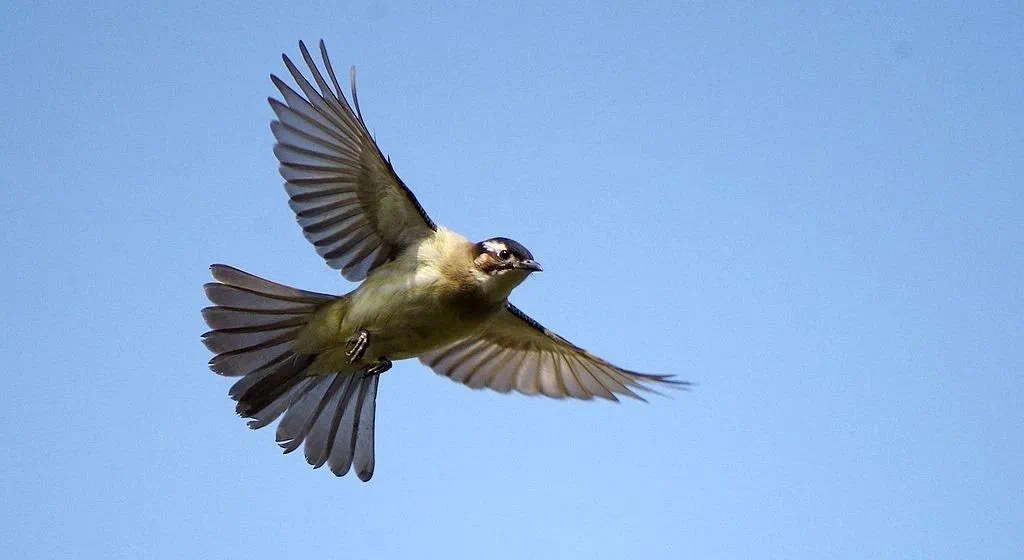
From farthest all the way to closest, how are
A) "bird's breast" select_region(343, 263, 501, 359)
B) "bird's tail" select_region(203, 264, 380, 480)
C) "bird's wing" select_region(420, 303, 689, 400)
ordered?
"bird's wing" select_region(420, 303, 689, 400)
"bird's tail" select_region(203, 264, 380, 480)
"bird's breast" select_region(343, 263, 501, 359)

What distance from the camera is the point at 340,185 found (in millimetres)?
9484

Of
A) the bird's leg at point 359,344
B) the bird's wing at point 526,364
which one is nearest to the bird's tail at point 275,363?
the bird's leg at point 359,344

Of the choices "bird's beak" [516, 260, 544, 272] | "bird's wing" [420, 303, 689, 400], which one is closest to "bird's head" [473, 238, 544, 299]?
"bird's beak" [516, 260, 544, 272]

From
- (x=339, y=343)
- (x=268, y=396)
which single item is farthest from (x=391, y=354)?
(x=268, y=396)

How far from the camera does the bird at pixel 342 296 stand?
9.13 meters

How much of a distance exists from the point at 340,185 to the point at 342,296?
0.79 m

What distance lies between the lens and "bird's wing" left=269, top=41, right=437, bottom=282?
9109 millimetres

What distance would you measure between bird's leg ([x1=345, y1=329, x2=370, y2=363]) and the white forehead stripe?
39.6 inches

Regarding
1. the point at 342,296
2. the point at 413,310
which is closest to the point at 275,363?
the point at 342,296

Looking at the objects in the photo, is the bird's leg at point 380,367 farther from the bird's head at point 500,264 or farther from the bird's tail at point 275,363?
the bird's head at point 500,264

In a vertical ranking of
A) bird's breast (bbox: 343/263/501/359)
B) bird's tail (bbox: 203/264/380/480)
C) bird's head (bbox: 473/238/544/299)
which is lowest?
bird's tail (bbox: 203/264/380/480)

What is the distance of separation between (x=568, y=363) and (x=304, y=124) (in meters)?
3.26

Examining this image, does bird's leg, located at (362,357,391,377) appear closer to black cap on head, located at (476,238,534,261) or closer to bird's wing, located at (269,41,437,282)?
bird's wing, located at (269,41,437,282)

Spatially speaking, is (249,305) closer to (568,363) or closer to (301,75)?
(301,75)
